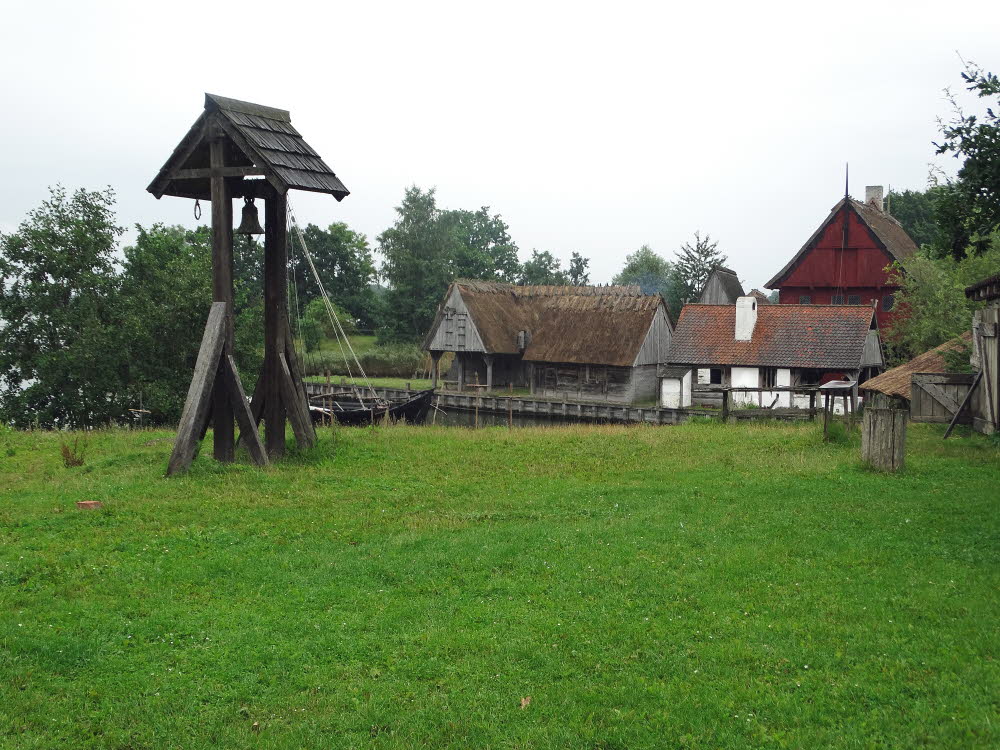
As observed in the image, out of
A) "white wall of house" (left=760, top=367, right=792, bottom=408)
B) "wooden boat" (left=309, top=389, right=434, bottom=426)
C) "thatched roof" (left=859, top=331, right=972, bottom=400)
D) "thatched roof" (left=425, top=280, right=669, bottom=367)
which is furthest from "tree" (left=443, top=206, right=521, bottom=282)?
"thatched roof" (left=859, top=331, right=972, bottom=400)

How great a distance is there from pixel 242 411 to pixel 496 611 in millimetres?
8071

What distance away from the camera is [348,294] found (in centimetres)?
8012

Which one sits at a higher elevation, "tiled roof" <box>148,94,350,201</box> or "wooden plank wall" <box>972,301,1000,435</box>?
"tiled roof" <box>148,94,350,201</box>

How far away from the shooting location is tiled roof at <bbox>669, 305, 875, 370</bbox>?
130 feet

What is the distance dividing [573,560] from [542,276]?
253ft

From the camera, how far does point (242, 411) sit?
14.6 metres

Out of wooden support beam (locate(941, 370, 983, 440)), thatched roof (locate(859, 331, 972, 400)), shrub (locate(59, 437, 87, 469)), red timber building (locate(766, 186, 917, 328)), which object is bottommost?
shrub (locate(59, 437, 87, 469))

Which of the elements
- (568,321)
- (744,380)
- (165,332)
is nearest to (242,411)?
(165,332)

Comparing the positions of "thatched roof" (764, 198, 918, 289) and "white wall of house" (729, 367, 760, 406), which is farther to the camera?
"thatched roof" (764, 198, 918, 289)

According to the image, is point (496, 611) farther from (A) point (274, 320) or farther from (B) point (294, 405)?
(A) point (274, 320)

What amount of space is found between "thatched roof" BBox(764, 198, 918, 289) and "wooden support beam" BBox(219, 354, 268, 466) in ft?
135

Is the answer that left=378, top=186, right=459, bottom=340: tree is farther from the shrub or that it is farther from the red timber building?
the shrub

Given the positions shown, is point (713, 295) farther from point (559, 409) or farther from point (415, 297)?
point (415, 297)

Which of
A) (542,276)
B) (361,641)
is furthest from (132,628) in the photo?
(542,276)
